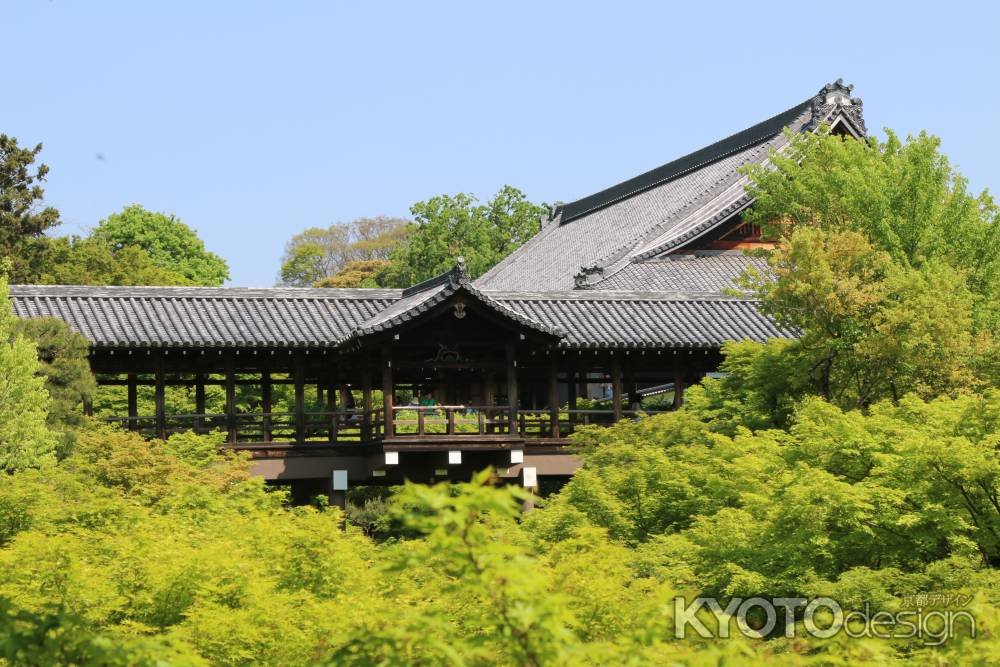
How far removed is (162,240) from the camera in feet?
212

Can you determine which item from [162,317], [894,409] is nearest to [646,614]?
[894,409]

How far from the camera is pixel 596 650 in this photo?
6676 millimetres

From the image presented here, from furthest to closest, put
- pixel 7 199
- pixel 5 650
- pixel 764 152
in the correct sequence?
pixel 7 199, pixel 764 152, pixel 5 650

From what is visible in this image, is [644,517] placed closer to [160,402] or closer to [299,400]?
[299,400]

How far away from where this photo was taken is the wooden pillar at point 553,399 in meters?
27.6

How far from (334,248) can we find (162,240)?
2238cm

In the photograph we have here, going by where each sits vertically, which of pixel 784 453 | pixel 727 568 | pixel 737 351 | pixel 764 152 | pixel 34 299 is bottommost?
pixel 727 568

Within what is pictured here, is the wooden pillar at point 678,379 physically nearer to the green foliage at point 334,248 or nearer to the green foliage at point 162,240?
the green foliage at point 162,240

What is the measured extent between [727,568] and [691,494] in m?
3.52

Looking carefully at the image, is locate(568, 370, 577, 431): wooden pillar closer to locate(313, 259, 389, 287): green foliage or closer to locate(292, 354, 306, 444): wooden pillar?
locate(292, 354, 306, 444): wooden pillar

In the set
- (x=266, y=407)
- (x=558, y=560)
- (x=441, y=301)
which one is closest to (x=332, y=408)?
(x=266, y=407)

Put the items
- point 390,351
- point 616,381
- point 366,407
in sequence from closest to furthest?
point 390,351 < point 366,407 < point 616,381

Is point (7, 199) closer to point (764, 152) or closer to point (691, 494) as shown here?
point (764, 152)

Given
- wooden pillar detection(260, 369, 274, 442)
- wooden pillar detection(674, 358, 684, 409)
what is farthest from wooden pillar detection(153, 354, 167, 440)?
wooden pillar detection(674, 358, 684, 409)
